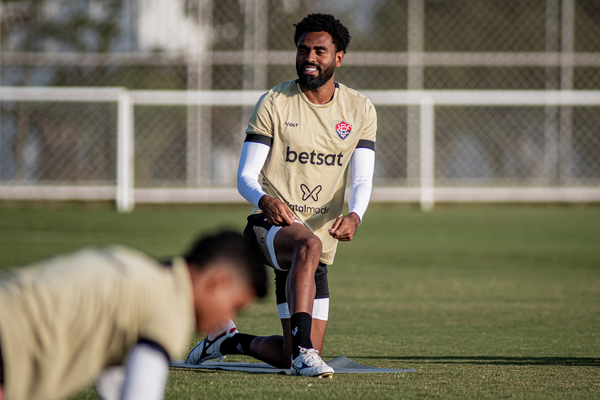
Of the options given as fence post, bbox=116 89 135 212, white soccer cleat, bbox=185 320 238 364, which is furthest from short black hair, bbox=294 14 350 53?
fence post, bbox=116 89 135 212

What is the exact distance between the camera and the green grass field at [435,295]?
3.94 metres

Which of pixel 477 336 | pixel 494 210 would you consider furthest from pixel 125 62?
pixel 477 336

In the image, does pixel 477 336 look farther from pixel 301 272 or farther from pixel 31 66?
pixel 31 66

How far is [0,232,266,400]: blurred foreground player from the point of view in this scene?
7.50 ft

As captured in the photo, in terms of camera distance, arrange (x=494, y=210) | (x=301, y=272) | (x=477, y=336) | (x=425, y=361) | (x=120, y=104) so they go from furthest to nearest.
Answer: (x=494, y=210) → (x=120, y=104) → (x=477, y=336) → (x=425, y=361) → (x=301, y=272)

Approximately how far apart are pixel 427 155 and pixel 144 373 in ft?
47.0

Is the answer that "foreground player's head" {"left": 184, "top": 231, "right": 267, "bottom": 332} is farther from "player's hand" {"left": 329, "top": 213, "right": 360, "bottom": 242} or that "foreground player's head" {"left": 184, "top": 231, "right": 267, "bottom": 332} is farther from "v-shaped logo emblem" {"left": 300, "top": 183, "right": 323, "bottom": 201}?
"v-shaped logo emblem" {"left": 300, "top": 183, "right": 323, "bottom": 201}

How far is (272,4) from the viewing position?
16.7 metres

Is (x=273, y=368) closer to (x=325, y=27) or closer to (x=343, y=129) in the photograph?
(x=343, y=129)

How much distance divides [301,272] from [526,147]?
13.1 metres

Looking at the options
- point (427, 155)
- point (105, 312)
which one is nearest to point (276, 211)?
point (105, 312)

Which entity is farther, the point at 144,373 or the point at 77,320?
the point at 77,320

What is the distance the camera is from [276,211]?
14.5 feet

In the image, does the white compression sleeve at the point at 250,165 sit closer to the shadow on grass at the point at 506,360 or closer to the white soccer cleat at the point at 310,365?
the white soccer cleat at the point at 310,365
